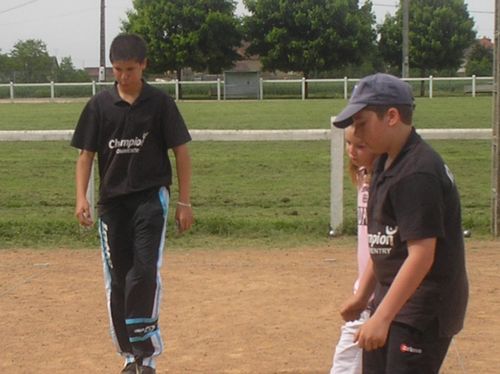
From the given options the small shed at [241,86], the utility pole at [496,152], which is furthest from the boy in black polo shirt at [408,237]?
the small shed at [241,86]

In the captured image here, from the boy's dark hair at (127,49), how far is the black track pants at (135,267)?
28.7 inches

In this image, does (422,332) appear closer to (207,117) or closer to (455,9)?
(207,117)

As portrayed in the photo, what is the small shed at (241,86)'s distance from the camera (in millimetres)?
48875

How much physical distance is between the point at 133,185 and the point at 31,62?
234 feet

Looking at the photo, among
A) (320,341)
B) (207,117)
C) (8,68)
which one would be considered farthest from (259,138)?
(8,68)

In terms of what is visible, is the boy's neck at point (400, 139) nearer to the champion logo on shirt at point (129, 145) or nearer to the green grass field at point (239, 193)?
the champion logo on shirt at point (129, 145)

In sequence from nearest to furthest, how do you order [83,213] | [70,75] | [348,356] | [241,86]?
[348,356] → [83,213] → [241,86] → [70,75]

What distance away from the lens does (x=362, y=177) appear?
4.06 m

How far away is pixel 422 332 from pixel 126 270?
2.36 m

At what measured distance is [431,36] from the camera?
190 ft

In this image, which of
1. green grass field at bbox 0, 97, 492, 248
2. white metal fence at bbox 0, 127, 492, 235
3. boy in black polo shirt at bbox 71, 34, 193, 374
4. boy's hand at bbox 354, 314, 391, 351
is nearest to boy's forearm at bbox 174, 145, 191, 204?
boy in black polo shirt at bbox 71, 34, 193, 374

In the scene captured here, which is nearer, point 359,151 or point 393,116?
point 393,116

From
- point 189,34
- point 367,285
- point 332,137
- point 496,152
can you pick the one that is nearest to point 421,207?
point 367,285

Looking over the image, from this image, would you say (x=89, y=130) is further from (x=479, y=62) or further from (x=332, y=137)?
(x=479, y=62)
